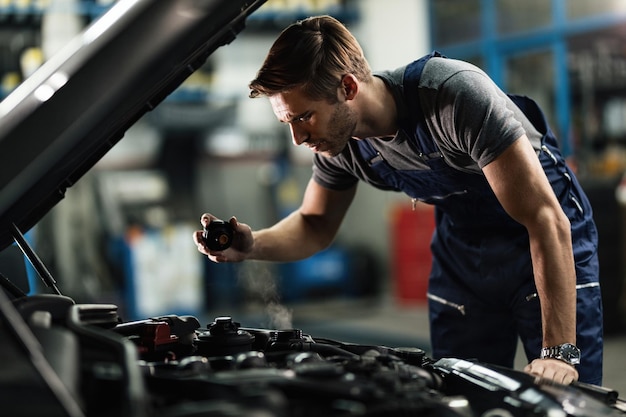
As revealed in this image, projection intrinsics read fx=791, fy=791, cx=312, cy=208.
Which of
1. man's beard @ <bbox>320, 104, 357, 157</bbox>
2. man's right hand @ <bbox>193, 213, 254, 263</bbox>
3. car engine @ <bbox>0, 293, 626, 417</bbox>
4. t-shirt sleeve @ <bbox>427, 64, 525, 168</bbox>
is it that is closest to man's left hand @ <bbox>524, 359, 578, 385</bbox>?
car engine @ <bbox>0, 293, 626, 417</bbox>

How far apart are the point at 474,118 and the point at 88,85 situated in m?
0.79

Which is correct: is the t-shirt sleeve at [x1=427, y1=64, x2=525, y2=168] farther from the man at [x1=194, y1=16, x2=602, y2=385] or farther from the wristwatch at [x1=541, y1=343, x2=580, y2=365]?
the wristwatch at [x1=541, y1=343, x2=580, y2=365]

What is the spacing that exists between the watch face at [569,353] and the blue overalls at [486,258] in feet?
1.13

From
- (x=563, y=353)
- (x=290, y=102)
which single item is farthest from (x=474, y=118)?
(x=563, y=353)

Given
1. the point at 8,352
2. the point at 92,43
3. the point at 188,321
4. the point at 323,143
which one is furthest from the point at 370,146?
the point at 8,352

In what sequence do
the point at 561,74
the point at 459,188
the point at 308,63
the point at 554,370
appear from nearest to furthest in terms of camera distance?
the point at 554,370, the point at 308,63, the point at 459,188, the point at 561,74

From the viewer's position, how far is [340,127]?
1.76 meters

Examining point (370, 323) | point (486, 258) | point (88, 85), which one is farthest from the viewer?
point (370, 323)

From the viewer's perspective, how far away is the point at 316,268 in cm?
790

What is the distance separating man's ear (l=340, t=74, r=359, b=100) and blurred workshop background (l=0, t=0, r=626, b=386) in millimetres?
4528

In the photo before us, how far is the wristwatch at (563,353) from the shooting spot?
1.54 metres

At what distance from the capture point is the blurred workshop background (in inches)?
267

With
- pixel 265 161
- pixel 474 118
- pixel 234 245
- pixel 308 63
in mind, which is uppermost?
pixel 265 161

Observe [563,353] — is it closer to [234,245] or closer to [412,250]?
[234,245]
